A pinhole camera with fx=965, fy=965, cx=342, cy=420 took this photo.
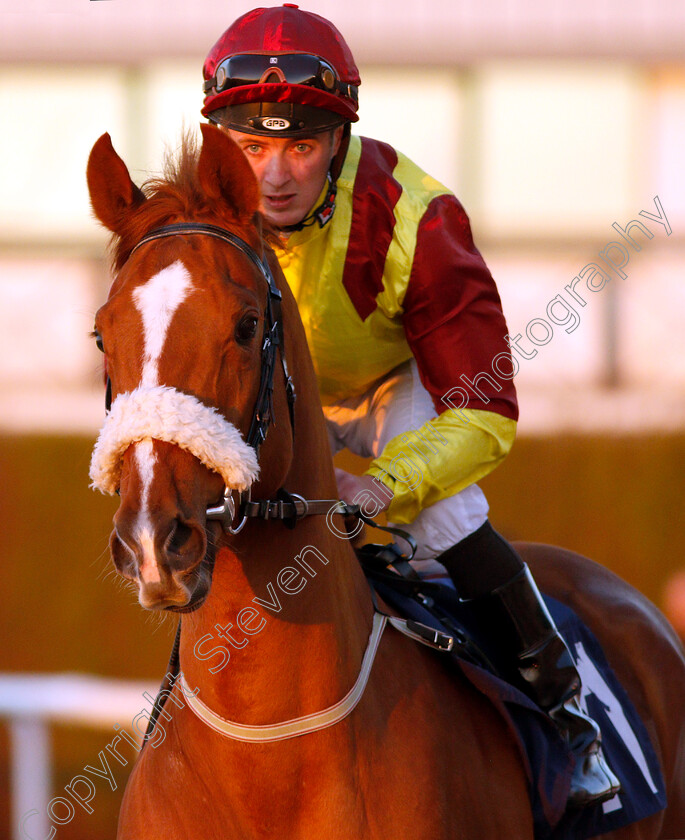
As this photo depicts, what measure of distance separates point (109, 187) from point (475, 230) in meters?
5.00

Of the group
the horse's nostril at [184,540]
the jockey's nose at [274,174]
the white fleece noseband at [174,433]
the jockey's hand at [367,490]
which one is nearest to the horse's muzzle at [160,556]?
the horse's nostril at [184,540]

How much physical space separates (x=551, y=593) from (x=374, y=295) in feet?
3.67

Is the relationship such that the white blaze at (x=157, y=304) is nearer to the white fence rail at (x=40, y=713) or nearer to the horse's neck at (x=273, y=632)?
the horse's neck at (x=273, y=632)

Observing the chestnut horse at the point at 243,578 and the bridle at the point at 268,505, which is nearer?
the chestnut horse at the point at 243,578

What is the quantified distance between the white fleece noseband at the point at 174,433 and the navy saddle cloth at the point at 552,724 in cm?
79

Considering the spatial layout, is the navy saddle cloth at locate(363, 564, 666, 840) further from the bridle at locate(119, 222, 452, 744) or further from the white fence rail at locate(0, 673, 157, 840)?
the white fence rail at locate(0, 673, 157, 840)

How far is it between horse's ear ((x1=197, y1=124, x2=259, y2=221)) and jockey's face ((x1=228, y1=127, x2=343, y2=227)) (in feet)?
1.42

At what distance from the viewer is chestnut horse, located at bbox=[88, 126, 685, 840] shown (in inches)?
54.7

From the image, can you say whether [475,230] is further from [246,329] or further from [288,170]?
[246,329]

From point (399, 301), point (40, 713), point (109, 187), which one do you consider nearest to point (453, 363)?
point (399, 301)

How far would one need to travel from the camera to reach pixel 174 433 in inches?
53.6

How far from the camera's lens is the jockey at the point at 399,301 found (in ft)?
6.67

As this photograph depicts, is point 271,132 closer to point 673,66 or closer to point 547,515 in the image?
point 547,515

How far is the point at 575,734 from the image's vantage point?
2.29m
